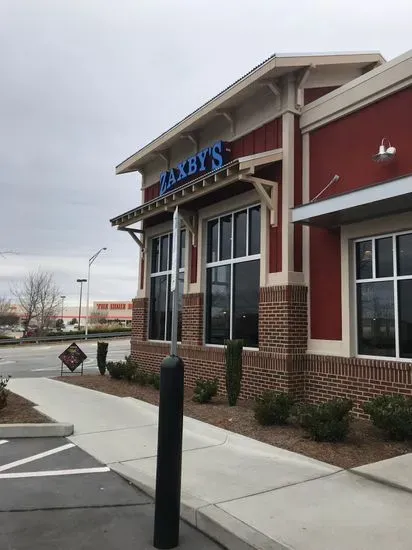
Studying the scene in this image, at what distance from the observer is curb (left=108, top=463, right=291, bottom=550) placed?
154 inches

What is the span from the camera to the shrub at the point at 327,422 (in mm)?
6762

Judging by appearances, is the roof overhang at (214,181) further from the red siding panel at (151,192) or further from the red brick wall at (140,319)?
the red brick wall at (140,319)

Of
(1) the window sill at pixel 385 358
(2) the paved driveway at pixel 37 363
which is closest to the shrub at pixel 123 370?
(2) the paved driveway at pixel 37 363

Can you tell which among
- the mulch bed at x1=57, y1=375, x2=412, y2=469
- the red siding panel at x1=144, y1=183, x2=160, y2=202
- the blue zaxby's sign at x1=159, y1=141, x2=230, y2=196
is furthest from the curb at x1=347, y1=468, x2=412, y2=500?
the red siding panel at x1=144, y1=183, x2=160, y2=202

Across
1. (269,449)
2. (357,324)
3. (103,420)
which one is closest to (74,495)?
(269,449)

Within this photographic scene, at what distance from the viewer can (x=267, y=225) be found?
10.4m

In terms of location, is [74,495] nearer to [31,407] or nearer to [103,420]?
[103,420]

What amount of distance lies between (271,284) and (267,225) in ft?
4.11

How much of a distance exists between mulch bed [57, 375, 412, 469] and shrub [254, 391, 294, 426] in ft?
0.40

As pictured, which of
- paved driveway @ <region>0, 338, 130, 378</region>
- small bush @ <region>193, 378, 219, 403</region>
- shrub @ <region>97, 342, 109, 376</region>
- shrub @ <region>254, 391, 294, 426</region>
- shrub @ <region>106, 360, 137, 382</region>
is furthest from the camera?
paved driveway @ <region>0, 338, 130, 378</region>

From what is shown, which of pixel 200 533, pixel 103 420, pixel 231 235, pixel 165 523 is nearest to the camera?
pixel 165 523

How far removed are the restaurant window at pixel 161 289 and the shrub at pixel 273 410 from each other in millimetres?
6517

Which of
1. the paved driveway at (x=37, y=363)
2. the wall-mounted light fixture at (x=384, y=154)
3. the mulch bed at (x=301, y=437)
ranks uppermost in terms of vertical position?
the wall-mounted light fixture at (x=384, y=154)

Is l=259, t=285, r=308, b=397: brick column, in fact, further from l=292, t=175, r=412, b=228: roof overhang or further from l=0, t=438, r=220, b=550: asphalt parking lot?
l=0, t=438, r=220, b=550: asphalt parking lot
